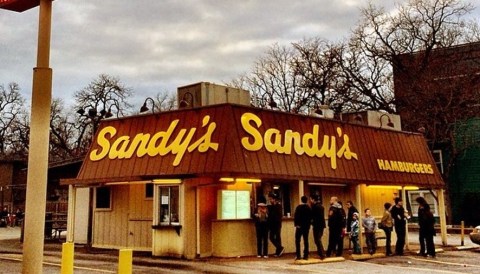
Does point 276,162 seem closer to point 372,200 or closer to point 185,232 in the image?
point 185,232

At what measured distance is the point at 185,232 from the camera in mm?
16516

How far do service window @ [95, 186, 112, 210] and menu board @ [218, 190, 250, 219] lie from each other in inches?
215

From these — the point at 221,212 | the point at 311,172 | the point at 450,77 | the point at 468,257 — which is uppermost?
the point at 450,77

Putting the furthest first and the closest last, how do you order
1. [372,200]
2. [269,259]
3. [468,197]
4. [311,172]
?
1. [468,197]
2. [372,200]
3. [311,172]
4. [269,259]

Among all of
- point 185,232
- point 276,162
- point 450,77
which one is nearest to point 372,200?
point 276,162

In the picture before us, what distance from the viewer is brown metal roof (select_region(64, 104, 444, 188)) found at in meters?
16.3

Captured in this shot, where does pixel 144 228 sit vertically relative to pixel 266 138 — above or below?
below

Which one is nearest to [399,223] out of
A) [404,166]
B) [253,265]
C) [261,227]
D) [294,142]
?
[404,166]

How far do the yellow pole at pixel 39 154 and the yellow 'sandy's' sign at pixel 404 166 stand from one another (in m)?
17.0

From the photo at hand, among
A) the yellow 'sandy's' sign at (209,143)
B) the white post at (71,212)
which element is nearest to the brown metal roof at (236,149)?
the yellow 'sandy's' sign at (209,143)

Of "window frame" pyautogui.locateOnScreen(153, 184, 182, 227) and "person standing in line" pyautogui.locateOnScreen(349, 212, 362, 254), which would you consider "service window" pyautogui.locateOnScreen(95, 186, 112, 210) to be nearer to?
"window frame" pyautogui.locateOnScreen(153, 184, 182, 227)

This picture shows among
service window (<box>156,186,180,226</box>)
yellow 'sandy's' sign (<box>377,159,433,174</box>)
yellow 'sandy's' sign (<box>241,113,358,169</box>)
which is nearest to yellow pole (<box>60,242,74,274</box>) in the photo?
yellow 'sandy's' sign (<box>241,113,358,169</box>)

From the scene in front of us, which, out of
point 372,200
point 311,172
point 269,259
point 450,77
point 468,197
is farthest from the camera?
point 450,77

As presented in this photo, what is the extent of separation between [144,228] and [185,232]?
3047 mm
